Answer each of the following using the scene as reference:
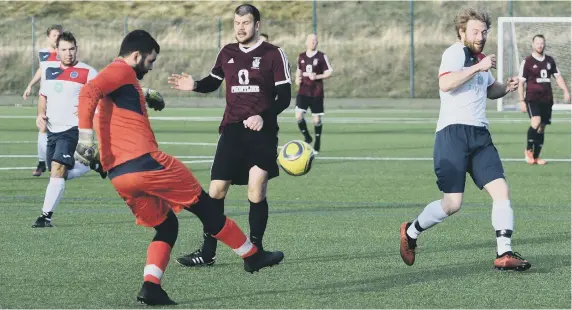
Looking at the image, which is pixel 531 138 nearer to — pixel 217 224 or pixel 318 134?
pixel 318 134

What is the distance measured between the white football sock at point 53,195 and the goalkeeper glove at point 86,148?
438 cm

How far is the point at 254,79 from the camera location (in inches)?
401

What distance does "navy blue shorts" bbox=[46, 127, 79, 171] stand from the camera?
13.1m

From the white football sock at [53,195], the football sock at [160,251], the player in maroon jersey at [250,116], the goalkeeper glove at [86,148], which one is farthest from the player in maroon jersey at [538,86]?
the goalkeeper glove at [86,148]

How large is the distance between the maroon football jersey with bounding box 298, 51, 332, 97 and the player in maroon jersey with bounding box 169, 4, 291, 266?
13727mm

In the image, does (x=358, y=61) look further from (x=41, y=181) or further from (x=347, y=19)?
(x=41, y=181)

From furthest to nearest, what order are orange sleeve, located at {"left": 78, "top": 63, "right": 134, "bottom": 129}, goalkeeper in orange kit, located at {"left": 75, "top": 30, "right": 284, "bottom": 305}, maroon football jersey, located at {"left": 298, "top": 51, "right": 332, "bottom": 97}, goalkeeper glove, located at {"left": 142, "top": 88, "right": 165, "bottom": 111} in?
maroon football jersey, located at {"left": 298, "top": 51, "right": 332, "bottom": 97}
goalkeeper glove, located at {"left": 142, "top": 88, "right": 165, "bottom": 111}
goalkeeper in orange kit, located at {"left": 75, "top": 30, "right": 284, "bottom": 305}
orange sleeve, located at {"left": 78, "top": 63, "right": 134, "bottom": 129}

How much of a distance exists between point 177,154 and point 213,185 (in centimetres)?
1250

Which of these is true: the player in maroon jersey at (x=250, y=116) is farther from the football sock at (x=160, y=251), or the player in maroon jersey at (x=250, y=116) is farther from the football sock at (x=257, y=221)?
the football sock at (x=160, y=251)

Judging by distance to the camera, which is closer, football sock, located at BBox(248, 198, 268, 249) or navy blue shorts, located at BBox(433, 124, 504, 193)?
navy blue shorts, located at BBox(433, 124, 504, 193)

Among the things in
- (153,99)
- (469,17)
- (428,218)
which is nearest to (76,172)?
(153,99)

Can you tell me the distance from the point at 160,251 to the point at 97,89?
1.23 metres

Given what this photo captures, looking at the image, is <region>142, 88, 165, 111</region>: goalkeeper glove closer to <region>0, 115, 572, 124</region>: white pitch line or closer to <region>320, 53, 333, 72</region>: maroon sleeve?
<region>320, 53, 333, 72</region>: maroon sleeve

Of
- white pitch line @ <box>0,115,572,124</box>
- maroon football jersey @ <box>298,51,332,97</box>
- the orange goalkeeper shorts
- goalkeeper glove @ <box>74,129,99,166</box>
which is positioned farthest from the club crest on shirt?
white pitch line @ <box>0,115,572,124</box>
